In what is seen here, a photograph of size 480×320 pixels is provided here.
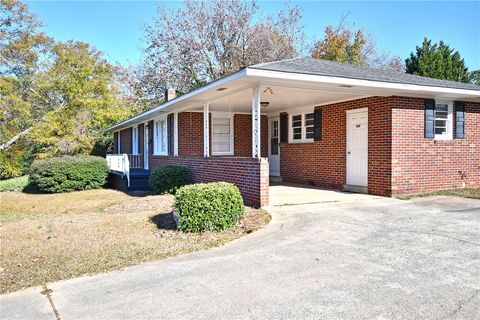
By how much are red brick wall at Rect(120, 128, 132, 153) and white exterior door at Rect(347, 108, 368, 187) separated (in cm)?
1446

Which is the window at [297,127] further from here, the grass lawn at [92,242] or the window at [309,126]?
the grass lawn at [92,242]

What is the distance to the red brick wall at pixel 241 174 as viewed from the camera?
25.6ft

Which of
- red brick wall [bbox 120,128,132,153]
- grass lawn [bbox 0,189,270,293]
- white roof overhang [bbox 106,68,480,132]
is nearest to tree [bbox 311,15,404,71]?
red brick wall [bbox 120,128,132,153]

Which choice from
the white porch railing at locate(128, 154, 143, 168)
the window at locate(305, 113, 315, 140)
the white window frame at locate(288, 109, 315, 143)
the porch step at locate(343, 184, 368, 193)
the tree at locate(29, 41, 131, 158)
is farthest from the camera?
the tree at locate(29, 41, 131, 158)

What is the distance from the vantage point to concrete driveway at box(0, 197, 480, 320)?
3301 mm

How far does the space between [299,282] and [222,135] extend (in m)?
10.7

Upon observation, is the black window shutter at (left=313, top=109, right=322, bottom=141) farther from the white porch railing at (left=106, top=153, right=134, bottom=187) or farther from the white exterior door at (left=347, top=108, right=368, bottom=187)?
the white porch railing at (left=106, top=153, right=134, bottom=187)

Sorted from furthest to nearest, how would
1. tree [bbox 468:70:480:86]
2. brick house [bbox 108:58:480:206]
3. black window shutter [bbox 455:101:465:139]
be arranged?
tree [bbox 468:70:480:86] < black window shutter [bbox 455:101:465:139] < brick house [bbox 108:58:480:206]

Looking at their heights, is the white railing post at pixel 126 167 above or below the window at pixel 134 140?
below

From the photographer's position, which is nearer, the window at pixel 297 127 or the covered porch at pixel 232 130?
the covered porch at pixel 232 130

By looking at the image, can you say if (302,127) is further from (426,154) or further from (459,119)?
(459,119)

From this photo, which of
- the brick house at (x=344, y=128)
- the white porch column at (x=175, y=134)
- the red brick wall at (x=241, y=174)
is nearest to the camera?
the red brick wall at (x=241, y=174)

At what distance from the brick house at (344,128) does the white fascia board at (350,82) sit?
2cm

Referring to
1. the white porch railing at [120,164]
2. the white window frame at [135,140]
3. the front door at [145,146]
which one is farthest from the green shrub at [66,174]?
the white window frame at [135,140]
